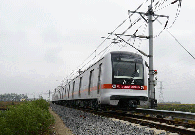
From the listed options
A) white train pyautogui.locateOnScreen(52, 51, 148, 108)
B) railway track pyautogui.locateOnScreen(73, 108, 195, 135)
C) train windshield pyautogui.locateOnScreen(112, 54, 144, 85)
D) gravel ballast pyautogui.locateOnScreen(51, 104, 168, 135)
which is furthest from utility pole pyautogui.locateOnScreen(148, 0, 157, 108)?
gravel ballast pyautogui.locateOnScreen(51, 104, 168, 135)

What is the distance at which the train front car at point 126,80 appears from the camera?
35.1ft

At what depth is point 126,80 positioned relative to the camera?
431 inches

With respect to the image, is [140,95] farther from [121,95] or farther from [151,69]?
[151,69]

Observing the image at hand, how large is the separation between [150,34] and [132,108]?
7.60 m

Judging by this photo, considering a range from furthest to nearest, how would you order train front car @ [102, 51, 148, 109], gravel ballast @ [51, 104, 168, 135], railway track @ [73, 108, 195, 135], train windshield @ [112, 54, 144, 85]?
train windshield @ [112, 54, 144, 85], train front car @ [102, 51, 148, 109], gravel ballast @ [51, 104, 168, 135], railway track @ [73, 108, 195, 135]

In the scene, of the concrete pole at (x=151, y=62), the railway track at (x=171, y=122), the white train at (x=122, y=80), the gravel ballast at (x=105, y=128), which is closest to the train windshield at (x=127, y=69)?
the white train at (x=122, y=80)

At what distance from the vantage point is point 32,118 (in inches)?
257

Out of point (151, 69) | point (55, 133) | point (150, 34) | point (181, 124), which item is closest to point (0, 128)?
point (55, 133)

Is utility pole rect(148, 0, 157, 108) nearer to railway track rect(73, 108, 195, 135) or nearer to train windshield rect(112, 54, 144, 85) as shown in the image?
railway track rect(73, 108, 195, 135)

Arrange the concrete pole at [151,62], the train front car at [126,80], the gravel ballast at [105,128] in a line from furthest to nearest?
the concrete pole at [151,62] < the train front car at [126,80] < the gravel ballast at [105,128]

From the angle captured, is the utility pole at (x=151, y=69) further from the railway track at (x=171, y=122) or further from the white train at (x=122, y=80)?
the white train at (x=122, y=80)

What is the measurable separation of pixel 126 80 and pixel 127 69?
22.5 inches

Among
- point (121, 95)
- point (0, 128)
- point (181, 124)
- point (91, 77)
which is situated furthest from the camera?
point (91, 77)

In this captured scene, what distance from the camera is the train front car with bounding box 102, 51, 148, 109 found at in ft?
35.1
